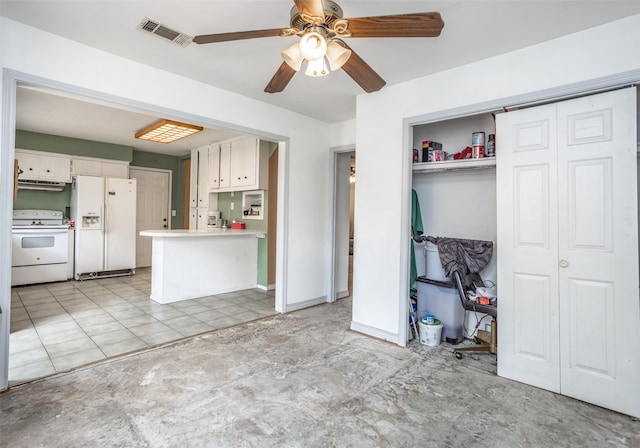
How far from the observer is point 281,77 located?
2373mm

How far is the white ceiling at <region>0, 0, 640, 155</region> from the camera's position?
2.09m

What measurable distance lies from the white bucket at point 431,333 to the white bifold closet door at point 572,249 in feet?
2.10

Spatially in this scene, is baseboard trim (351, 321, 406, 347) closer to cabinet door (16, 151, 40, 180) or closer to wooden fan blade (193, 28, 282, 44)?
wooden fan blade (193, 28, 282, 44)

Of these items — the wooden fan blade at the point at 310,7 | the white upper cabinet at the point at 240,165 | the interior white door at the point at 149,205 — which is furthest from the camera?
the interior white door at the point at 149,205

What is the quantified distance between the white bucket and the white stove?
5963 millimetres

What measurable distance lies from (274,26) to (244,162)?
3.39m

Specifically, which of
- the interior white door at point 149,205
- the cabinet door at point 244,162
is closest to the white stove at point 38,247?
the interior white door at point 149,205

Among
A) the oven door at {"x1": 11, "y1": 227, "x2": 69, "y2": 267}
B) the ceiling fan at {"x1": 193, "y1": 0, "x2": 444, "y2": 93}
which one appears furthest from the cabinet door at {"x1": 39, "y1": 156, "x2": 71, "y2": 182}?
the ceiling fan at {"x1": 193, "y1": 0, "x2": 444, "y2": 93}

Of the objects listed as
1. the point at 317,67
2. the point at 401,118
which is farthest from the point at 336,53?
the point at 401,118

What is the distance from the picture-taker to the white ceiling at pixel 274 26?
2088 mm

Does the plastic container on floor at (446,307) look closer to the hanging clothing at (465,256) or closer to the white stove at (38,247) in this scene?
the hanging clothing at (465,256)

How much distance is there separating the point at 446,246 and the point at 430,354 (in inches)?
40.0

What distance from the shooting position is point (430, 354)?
3025 millimetres

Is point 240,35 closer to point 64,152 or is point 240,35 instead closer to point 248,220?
point 248,220
